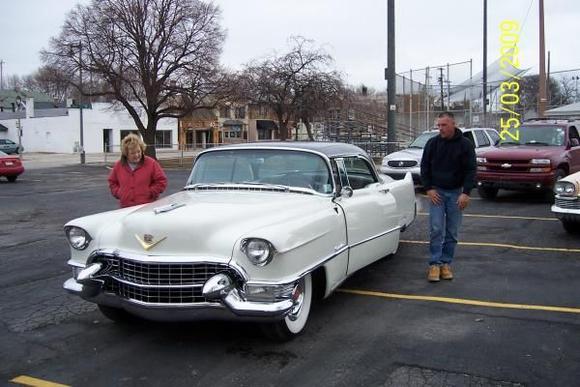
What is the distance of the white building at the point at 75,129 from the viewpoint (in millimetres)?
60250

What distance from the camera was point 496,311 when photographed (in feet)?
18.2

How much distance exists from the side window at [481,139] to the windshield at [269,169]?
1243cm

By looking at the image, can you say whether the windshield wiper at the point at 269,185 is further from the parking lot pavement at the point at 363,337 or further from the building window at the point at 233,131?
the building window at the point at 233,131

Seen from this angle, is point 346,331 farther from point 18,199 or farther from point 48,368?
point 18,199

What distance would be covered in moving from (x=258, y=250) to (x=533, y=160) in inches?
400

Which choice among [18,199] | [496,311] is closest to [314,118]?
[18,199]

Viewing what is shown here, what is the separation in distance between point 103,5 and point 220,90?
8.94 meters

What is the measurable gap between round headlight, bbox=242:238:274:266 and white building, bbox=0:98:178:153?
55.0m

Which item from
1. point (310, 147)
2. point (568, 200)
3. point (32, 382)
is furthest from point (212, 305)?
point (568, 200)

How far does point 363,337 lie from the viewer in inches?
193

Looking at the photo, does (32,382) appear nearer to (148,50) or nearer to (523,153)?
(523,153)

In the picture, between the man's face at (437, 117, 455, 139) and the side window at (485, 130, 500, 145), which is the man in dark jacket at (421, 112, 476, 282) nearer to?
the man's face at (437, 117, 455, 139)

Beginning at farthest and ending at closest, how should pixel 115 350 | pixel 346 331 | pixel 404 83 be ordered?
pixel 404 83 < pixel 346 331 < pixel 115 350

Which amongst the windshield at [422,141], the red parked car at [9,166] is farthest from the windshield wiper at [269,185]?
the red parked car at [9,166]
